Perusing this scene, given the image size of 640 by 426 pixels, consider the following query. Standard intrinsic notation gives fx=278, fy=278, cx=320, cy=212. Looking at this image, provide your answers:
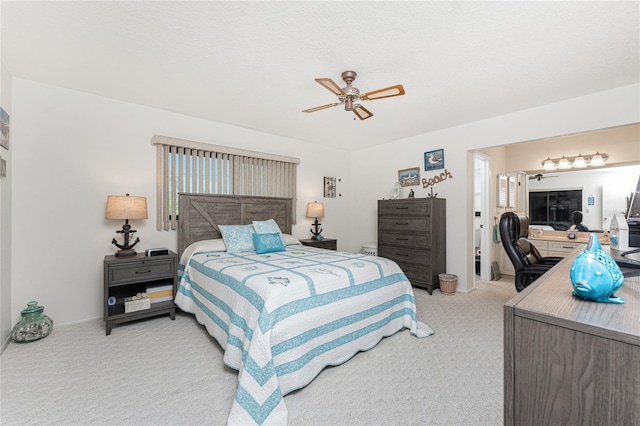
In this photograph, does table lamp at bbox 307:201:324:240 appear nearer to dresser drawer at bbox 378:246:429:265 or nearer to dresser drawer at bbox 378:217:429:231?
dresser drawer at bbox 378:217:429:231

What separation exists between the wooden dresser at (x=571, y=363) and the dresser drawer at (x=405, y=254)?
3.29 m

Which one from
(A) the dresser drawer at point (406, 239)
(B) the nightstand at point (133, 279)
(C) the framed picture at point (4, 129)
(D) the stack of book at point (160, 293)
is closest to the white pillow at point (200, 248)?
(B) the nightstand at point (133, 279)

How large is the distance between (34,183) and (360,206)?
15.3ft

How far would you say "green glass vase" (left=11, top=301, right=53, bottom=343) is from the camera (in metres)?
2.48

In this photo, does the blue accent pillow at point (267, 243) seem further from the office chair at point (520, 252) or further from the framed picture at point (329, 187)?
the office chair at point (520, 252)

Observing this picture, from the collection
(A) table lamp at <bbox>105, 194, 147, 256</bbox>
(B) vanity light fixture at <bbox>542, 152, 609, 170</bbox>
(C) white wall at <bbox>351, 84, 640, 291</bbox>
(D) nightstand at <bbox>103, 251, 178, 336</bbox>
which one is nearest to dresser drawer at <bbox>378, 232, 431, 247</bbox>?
(C) white wall at <bbox>351, 84, 640, 291</bbox>

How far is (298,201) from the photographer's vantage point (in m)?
4.92

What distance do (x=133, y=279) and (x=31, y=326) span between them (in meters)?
0.85

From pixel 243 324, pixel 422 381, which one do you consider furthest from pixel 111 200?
pixel 422 381

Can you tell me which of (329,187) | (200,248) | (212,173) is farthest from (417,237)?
(212,173)

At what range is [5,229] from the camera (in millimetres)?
2543

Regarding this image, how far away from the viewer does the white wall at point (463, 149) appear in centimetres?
302

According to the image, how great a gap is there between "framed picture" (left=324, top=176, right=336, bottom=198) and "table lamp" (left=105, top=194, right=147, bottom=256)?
310 centimetres

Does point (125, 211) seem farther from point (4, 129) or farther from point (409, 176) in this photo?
point (409, 176)
